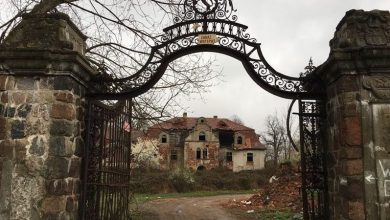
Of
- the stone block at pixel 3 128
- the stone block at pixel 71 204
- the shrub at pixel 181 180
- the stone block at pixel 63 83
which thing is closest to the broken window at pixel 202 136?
the shrub at pixel 181 180

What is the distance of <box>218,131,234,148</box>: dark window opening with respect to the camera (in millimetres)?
51969

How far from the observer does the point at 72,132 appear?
6.39 meters

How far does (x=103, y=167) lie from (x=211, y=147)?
142ft

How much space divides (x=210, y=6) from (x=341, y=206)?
147 inches

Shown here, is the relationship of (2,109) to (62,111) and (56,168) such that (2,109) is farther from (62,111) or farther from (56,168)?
(56,168)

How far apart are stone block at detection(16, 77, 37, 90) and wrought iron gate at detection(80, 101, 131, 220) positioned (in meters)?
1.00

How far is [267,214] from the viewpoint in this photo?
55.3 feet

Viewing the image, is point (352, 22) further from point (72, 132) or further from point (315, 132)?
point (72, 132)

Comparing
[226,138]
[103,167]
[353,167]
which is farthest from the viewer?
[226,138]

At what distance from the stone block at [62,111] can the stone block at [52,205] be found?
116 centimetres

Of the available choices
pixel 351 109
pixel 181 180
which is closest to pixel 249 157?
pixel 181 180

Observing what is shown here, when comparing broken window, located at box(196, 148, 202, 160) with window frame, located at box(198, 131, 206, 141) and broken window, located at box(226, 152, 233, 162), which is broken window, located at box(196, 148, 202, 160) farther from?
broken window, located at box(226, 152, 233, 162)

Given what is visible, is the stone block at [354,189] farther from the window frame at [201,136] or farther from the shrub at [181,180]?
the window frame at [201,136]

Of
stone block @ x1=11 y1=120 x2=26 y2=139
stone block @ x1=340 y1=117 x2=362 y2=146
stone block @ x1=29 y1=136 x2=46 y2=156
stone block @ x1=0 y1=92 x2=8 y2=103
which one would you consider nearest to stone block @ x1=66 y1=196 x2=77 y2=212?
stone block @ x1=29 y1=136 x2=46 y2=156
